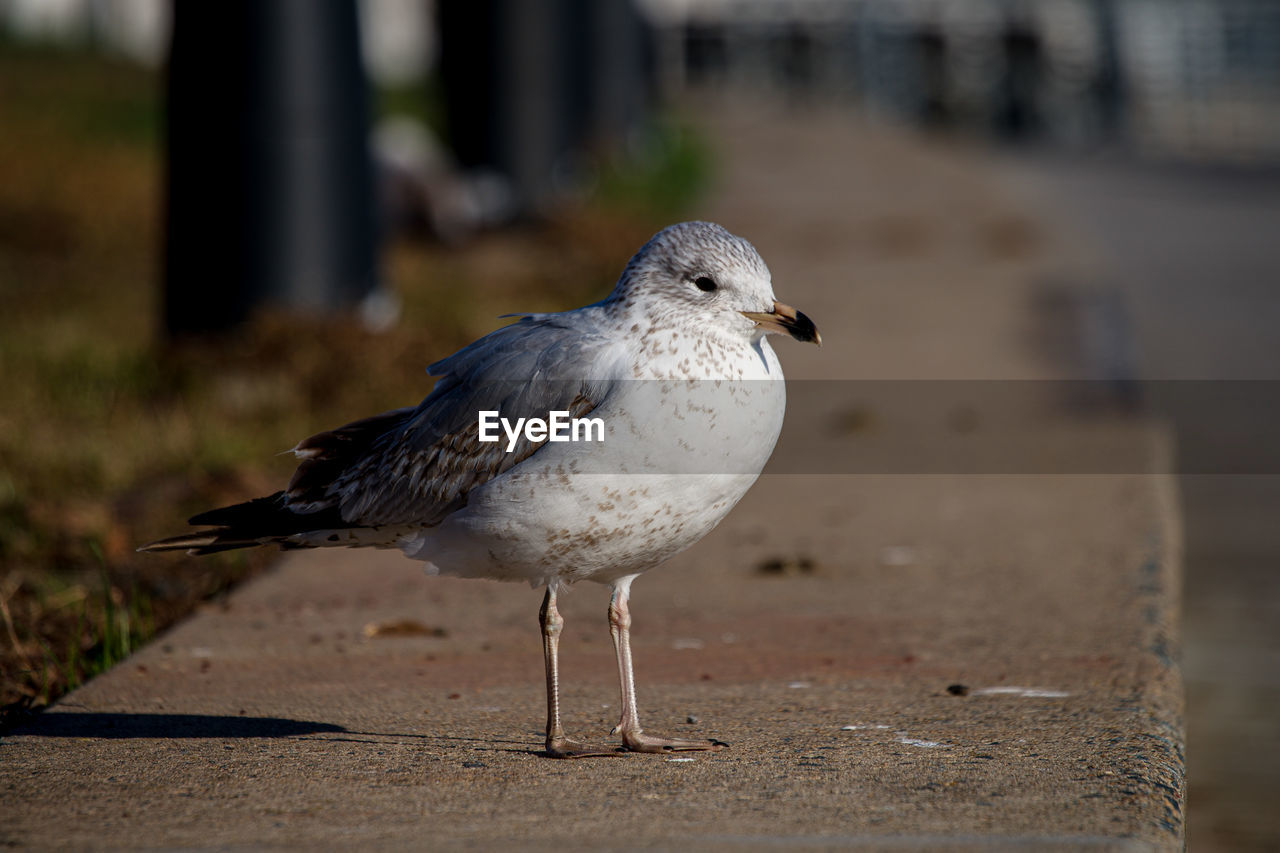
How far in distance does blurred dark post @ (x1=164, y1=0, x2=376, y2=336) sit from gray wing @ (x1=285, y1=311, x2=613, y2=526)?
4134mm

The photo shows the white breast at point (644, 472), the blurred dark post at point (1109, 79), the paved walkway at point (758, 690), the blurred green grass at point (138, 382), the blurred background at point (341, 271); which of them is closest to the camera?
the paved walkway at point (758, 690)

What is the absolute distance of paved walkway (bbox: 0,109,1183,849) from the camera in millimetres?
2896

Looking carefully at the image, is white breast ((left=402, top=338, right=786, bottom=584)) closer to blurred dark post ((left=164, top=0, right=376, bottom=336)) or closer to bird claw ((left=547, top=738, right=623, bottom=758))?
bird claw ((left=547, top=738, right=623, bottom=758))

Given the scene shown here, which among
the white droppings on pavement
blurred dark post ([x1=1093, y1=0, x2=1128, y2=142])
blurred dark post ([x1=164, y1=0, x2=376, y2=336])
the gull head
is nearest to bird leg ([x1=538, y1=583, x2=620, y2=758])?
the gull head

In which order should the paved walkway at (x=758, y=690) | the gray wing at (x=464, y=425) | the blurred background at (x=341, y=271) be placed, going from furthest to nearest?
the blurred background at (x=341, y=271)
the gray wing at (x=464, y=425)
the paved walkway at (x=758, y=690)

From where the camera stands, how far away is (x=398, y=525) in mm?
3266

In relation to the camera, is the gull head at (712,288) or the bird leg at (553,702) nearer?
the gull head at (712,288)

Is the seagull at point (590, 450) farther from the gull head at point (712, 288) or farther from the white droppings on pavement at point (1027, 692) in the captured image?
the white droppings on pavement at point (1027, 692)

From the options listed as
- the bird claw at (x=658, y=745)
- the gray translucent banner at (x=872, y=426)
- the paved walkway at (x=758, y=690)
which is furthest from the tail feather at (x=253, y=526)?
the bird claw at (x=658, y=745)

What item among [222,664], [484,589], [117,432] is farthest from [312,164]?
[222,664]

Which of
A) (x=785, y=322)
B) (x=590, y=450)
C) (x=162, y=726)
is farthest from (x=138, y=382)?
(x=785, y=322)

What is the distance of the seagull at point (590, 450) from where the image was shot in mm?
3037

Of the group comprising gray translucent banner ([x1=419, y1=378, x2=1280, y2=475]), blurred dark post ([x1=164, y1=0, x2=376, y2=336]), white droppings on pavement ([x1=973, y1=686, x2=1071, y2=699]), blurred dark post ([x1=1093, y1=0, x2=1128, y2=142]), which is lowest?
white droppings on pavement ([x1=973, y1=686, x2=1071, y2=699])

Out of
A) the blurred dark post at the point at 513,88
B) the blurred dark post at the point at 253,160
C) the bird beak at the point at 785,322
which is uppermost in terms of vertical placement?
the blurred dark post at the point at 513,88
